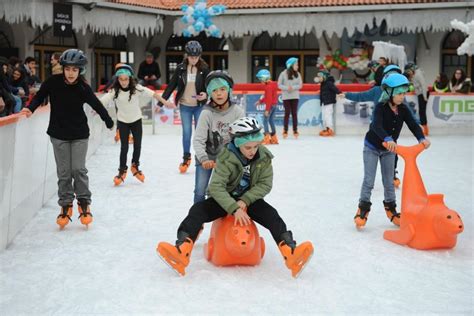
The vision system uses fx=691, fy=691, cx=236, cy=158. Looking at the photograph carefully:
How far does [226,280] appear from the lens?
350 centimetres

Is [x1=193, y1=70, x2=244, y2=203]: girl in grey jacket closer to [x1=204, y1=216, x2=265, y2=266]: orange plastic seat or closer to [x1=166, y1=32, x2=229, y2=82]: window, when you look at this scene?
[x1=204, y1=216, x2=265, y2=266]: orange plastic seat

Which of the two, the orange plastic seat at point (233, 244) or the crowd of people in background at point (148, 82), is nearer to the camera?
the orange plastic seat at point (233, 244)

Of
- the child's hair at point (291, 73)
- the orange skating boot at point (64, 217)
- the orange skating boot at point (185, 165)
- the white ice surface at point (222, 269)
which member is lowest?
the white ice surface at point (222, 269)

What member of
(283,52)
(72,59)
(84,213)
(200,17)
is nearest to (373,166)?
(84,213)

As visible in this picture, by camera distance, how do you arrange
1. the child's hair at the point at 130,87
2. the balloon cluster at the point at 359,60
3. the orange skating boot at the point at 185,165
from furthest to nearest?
the balloon cluster at the point at 359,60 < the orange skating boot at the point at 185,165 < the child's hair at the point at 130,87

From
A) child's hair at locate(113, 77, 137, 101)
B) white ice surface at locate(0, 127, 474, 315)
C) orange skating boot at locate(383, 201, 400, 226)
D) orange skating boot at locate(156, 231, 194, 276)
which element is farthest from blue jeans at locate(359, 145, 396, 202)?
child's hair at locate(113, 77, 137, 101)

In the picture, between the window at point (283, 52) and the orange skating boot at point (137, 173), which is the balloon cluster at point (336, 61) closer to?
the window at point (283, 52)

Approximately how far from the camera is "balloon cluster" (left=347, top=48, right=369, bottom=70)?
1742 cm

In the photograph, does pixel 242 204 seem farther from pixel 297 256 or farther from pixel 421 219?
pixel 421 219

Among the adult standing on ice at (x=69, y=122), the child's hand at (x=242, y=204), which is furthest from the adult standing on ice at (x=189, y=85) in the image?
the child's hand at (x=242, y=204)

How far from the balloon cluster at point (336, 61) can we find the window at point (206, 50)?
3.20 m

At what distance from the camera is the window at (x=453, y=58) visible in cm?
1745

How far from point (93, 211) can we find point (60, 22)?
32.0 ft

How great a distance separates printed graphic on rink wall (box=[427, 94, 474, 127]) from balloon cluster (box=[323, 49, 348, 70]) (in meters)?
5.54
